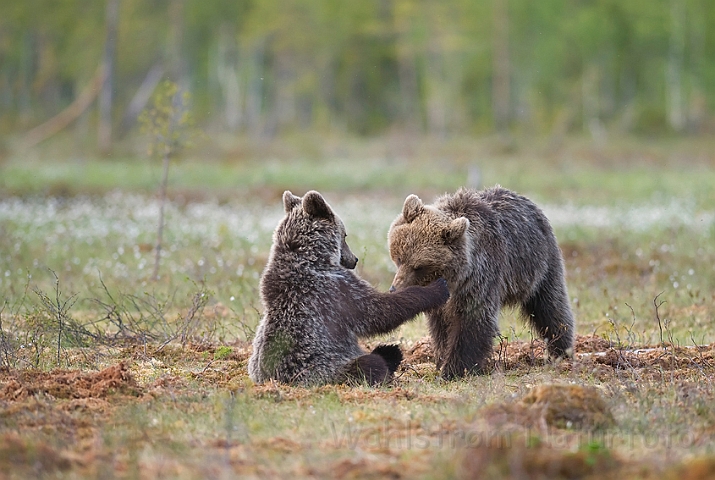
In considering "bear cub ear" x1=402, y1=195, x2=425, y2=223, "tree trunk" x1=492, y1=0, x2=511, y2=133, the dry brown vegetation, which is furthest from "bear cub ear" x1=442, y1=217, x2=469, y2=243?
"tree trunk" x1=492, y1=0, x2=511, y2=133

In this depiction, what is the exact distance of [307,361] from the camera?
722 cm

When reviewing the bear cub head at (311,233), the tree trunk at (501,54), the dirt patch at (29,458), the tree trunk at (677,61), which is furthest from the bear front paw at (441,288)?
the tree trunk at (677,61)

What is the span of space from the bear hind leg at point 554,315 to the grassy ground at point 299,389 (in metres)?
0.25

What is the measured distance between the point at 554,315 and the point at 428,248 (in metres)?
1.92

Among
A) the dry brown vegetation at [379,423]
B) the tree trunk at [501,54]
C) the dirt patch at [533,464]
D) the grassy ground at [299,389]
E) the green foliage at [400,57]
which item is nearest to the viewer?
the dirt patch at [533,464]

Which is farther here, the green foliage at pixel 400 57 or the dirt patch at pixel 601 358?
the green foliage at pixel 400 57

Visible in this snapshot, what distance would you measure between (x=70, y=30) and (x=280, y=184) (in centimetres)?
4014

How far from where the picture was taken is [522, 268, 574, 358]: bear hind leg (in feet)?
28.8

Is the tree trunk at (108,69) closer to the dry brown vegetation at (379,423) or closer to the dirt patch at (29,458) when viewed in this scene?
the dry brown vegetation at (379,423)

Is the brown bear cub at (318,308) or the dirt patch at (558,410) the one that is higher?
the brown bear cub at (318,308)

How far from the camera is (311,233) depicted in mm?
7508

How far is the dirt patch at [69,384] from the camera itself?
670cm

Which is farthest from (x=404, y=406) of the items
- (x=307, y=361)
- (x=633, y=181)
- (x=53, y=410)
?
(x=633, y=181)

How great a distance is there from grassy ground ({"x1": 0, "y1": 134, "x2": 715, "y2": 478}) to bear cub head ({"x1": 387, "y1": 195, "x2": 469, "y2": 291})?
3.07 feet
